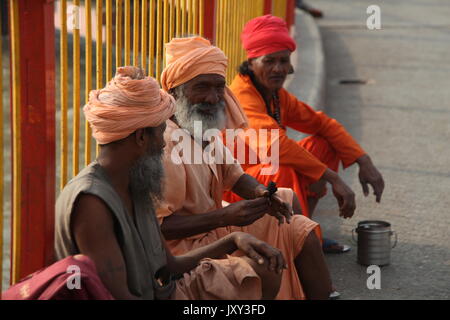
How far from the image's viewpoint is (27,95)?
128 inches

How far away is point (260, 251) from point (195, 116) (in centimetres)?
94

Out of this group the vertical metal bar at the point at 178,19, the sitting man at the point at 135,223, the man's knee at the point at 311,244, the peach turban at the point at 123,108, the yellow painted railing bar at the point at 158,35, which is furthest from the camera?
the vertical metal bar at the point at 178,19

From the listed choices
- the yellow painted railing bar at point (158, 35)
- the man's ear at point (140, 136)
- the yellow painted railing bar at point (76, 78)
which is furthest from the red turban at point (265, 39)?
the man's ear at point (140, 136)

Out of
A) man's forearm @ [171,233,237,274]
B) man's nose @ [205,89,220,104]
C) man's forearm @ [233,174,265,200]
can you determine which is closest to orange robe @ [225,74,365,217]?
man's forearm @ [233,174,265,200]

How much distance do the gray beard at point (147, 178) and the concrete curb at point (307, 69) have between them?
12.2ft

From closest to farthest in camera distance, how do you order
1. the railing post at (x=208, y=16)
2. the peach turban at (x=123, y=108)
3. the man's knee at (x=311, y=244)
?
1. the peach turban at (x=123, y=108)
2. the man's knee at (x=311, y=244)
3. the railing post at (x=208, y=16)

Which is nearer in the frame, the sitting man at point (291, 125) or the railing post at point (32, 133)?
the railing post at point (32, 133)

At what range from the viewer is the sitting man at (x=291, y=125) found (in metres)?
5.16

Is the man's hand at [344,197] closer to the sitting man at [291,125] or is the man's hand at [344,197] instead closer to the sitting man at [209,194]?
the sitting man at [291,125]

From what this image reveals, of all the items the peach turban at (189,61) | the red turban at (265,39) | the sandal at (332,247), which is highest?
the red turban at (265,39)

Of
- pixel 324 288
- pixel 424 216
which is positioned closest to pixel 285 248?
pixel 324 288

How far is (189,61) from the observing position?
4352mm

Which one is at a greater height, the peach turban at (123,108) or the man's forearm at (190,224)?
the peach turban at (123,108)

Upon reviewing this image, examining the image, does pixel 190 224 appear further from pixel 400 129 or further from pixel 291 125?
pixel 400 129
